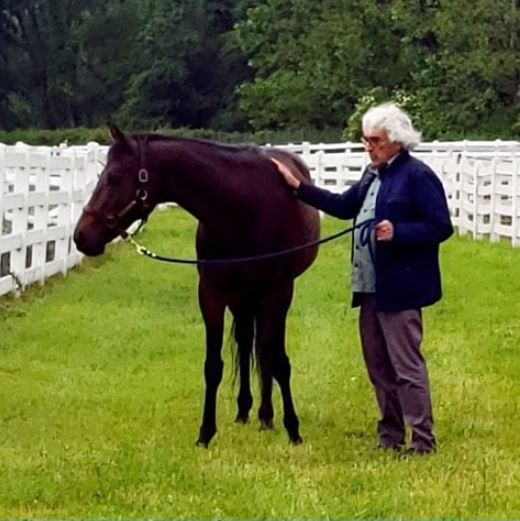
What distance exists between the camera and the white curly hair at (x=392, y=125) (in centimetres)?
762

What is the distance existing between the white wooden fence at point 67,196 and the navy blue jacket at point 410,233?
7.23m

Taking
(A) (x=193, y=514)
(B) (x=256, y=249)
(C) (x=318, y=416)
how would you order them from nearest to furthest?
(A) (x=193, y=514) < (B) (x=256, y=249) < (C) (x=318, y=416)

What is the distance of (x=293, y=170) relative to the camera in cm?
913

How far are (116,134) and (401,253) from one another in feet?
5.56

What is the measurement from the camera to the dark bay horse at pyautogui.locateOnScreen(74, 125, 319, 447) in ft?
26.1

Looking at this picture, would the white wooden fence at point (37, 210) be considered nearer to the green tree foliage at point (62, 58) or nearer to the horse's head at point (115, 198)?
the horse's head at point (115, 198)

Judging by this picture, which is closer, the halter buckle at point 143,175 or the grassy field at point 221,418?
the grassy field at point 221,418

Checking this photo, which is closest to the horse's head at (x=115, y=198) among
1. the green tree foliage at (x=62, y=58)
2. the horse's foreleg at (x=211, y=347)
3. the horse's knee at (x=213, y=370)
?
the horse's foreleg at (x=211, y=347)

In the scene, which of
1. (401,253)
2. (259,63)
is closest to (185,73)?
(259,63)

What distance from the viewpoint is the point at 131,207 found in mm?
7961

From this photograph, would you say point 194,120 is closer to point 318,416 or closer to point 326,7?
point 326,7

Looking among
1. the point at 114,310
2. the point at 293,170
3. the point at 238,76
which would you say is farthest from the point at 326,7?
the point at 293,170

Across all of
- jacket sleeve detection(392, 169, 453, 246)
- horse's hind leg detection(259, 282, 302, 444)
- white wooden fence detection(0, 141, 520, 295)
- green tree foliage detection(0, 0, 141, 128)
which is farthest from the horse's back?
green tree foliage detection(0, 0, 141, 128)

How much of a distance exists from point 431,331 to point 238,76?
5873cm
